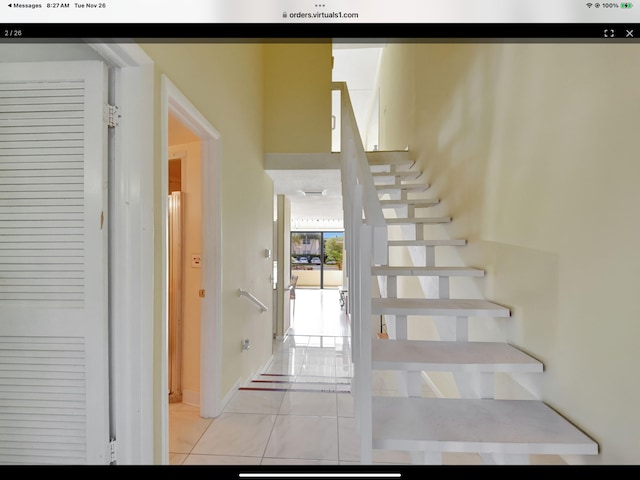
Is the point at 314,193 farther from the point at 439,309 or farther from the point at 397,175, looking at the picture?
the point at 439,309

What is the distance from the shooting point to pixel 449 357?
115 cm

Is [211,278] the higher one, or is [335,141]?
[335,141]

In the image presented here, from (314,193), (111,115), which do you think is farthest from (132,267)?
(314,193)

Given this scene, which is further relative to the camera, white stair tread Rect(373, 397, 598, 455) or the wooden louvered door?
the wooden louvered door

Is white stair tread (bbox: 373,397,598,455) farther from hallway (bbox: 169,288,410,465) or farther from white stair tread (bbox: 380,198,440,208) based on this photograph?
white stair tread (bbox: 380,198,440,208)

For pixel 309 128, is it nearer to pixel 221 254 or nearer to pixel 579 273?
pixel 221 254

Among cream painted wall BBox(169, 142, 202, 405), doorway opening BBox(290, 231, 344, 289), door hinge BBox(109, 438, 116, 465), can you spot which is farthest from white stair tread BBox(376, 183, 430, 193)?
doorway opening BBox(290, 231, 344, 289)

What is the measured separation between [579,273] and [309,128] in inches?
109

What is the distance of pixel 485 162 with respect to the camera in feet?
5.60

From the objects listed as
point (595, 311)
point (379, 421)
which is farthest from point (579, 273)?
point (379, 421)

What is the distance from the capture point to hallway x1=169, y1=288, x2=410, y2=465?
1.57 metres

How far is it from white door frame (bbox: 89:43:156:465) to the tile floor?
58 cm

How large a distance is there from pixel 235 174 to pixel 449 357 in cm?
205
